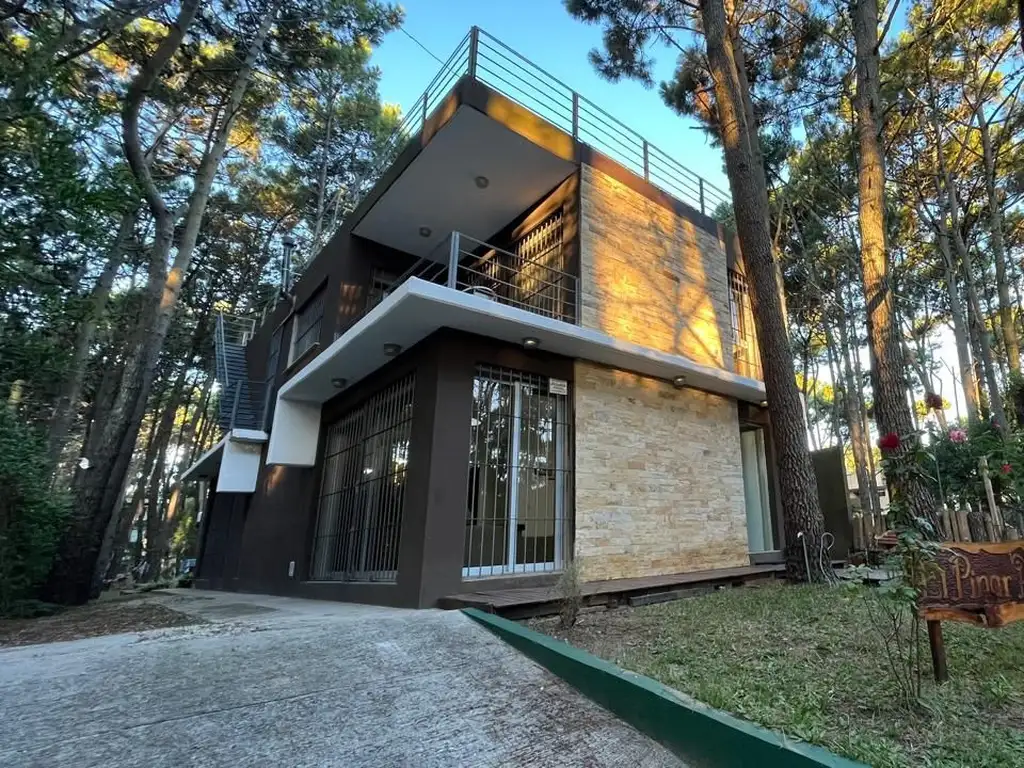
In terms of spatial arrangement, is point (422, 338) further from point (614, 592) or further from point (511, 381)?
point (614, 592)

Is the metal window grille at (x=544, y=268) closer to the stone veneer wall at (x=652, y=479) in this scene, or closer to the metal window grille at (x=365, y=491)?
the stone veneer wall at (x=652, y=479)

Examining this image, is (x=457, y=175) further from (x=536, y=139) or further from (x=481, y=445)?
(x=481, y=445)

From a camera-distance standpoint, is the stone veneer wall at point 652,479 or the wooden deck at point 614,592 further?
the stone veneer wall at point 652,479

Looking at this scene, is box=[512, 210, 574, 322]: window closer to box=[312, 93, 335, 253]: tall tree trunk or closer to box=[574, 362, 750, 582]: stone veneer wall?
box=[574, 362, 750, 582]: stone veneer wall

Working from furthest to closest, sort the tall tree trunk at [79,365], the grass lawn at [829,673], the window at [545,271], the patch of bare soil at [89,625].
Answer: the tall tree trunk at [79,365], the window at [545,271], the patch of bare soil at [89,625], the grass lawn at [829,673]

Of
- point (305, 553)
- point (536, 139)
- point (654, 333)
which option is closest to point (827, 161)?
point (654, 333)

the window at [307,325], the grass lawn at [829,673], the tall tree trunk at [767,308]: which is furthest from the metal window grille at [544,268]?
the grass lawn at [829,673]

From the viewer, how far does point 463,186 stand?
288 inches

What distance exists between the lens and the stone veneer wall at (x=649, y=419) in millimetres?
6406

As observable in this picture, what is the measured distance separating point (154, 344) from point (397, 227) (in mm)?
4862

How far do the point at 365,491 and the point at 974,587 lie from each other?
6164 millimetres

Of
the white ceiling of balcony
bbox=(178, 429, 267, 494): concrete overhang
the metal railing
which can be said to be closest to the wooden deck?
the white ceiling of balcony

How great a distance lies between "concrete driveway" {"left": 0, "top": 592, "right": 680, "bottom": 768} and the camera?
6.88 feet

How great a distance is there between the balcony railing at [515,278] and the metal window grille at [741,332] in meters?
3.77
